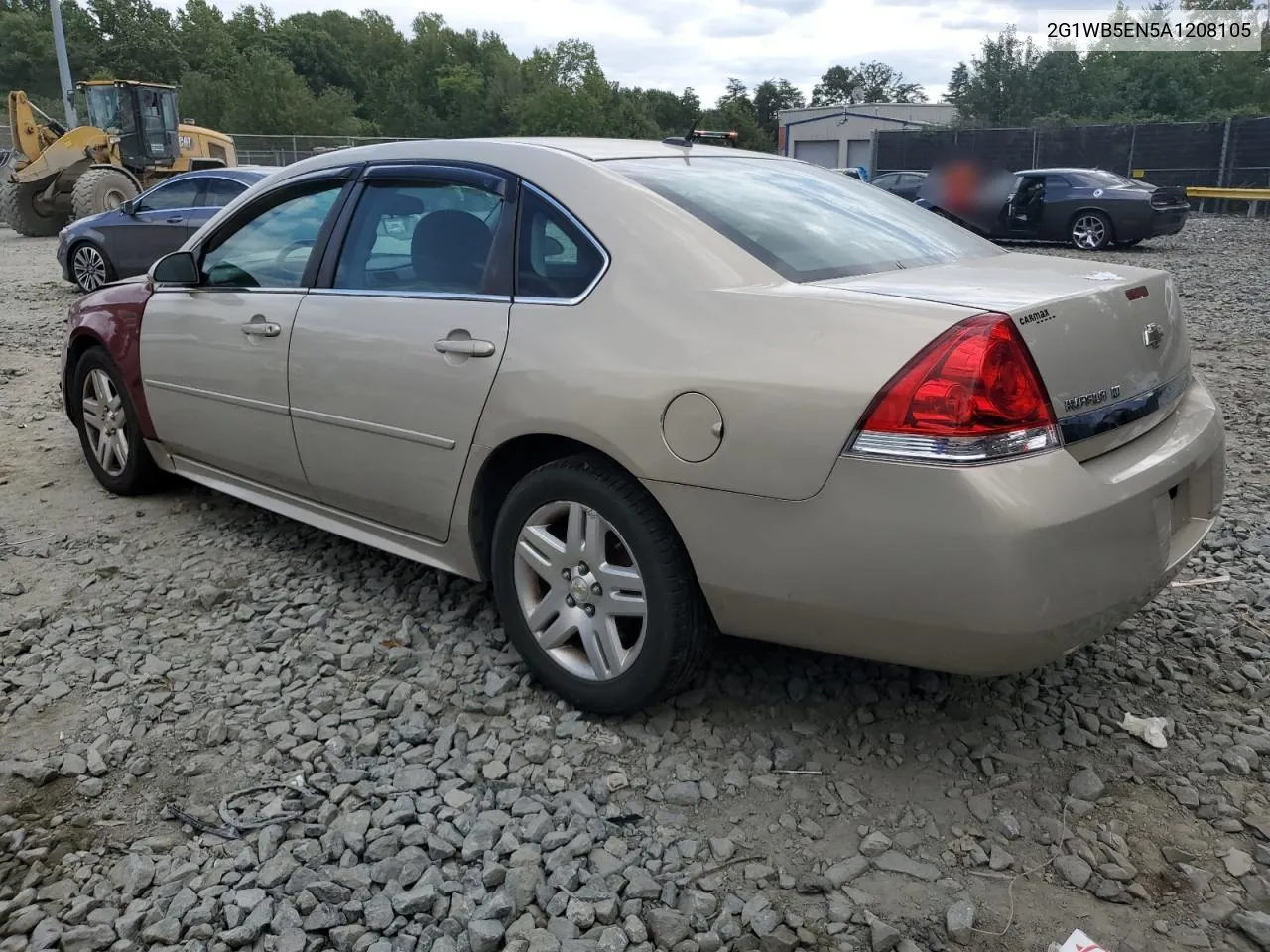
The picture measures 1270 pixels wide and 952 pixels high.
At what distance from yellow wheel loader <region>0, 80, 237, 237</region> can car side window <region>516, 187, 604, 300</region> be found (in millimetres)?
19808

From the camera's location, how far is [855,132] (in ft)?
158

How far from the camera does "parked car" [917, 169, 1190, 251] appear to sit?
632 inches

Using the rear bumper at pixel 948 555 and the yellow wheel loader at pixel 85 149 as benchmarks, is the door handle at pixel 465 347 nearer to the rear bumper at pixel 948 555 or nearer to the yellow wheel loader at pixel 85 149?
the rear bumper at pixel 948 555

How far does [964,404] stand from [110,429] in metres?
4.12

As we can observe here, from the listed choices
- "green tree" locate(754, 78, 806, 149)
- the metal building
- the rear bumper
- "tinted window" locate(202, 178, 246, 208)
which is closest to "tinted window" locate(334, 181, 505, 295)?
the rear bumper

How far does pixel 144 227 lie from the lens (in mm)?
12719

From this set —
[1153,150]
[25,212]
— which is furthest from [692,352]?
[1153,150]

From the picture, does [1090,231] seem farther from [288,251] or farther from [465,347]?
[465,347]

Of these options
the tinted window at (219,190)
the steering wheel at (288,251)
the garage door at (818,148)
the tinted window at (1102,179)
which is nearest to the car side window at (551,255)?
the steering wheel at (288,251)

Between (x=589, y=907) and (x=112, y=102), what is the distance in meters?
23.5

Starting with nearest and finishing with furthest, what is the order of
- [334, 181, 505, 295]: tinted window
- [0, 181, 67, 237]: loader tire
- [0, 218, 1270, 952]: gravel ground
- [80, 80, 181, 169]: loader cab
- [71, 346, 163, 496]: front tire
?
[0, 218, 1270, 952]: gravel ground, [334, 181, 505, 295]: tinted window, [71, 346, 163, 496]: front tire, [0, 181, 67, 237]: loader tire, [80, 80, 181, 169]: loader cab

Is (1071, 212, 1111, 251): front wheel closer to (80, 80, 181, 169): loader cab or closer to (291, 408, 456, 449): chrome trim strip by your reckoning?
(291, 408, 456, 449): chrome trim strip

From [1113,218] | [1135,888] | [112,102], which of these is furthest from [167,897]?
[112,102]

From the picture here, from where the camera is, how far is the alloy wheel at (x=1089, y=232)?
53.7ft
